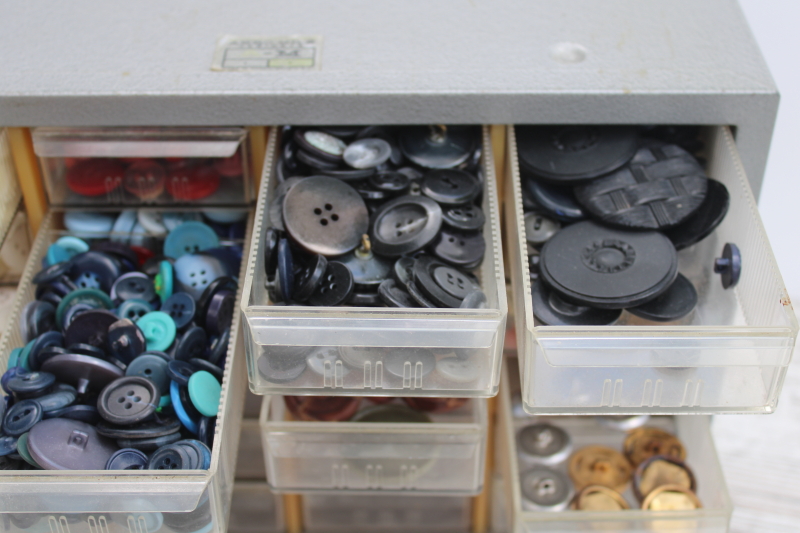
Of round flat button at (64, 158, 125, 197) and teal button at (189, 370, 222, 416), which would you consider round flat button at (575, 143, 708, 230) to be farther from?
round flat button at (64, 158, 125, 197)

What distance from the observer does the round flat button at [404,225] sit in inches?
37.0

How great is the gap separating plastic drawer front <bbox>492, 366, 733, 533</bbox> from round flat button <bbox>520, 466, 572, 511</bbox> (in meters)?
0.04

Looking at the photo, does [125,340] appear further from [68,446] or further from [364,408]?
[364,408]

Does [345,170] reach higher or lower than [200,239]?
higher

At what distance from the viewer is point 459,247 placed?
981 mm

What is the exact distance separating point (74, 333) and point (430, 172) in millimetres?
479

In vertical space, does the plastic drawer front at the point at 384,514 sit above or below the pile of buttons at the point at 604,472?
below

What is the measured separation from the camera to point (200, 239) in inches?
44.7

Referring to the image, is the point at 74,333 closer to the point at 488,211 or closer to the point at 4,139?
the point at 4,139

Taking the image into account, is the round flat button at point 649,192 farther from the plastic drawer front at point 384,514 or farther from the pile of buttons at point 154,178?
the plastic drawer front at point 384,514

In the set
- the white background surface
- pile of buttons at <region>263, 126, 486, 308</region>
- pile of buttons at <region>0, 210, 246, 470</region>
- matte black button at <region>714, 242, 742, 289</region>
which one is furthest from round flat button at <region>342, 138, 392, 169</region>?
the white background surface

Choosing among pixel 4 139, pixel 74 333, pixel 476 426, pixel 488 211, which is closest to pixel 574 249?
pixel 488 211

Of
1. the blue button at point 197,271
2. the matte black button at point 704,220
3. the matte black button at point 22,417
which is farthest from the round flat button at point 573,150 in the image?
the matte black button at point 22,417

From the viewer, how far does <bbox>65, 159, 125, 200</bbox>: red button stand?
3.67 ft
